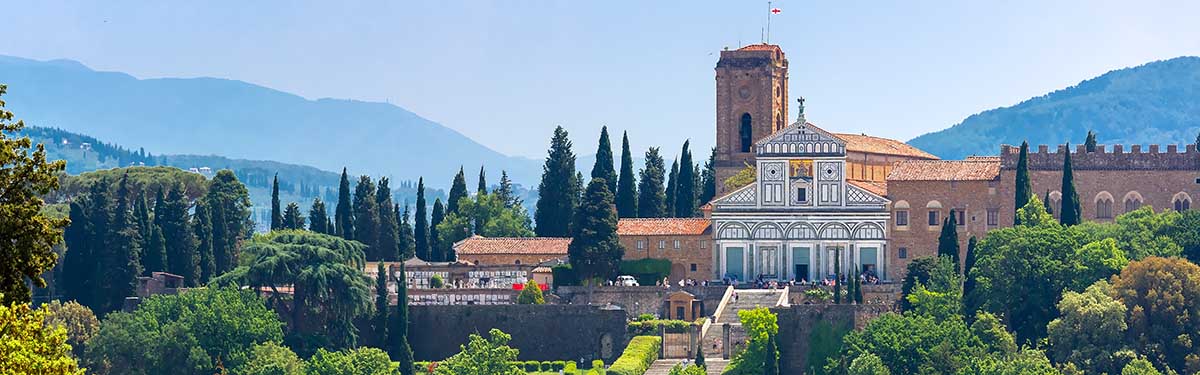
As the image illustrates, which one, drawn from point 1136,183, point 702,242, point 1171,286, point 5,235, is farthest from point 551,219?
point 5,235

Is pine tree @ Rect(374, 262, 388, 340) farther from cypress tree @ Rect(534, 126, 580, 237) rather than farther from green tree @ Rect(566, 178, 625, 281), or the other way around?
cypress tree @ Rect(534, 126, 580, 237)

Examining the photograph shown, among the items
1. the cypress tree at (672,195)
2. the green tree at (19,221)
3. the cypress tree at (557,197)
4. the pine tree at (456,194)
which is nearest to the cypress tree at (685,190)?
the cypress tree at (672,195)

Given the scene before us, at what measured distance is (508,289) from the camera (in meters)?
74.1

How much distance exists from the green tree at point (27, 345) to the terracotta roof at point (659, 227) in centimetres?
5047

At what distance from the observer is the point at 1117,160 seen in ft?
250

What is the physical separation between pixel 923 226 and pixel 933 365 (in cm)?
1445

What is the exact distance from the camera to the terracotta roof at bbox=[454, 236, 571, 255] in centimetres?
7744

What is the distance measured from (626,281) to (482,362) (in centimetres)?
1141

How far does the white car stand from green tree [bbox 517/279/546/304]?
9.78 feet

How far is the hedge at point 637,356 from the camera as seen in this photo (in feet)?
213

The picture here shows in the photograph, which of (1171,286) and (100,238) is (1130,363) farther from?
(100,238)

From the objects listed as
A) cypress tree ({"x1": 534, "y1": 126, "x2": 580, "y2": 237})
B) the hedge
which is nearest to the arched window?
cypress tree ({"x1": 534, "y1": 126, "x2": 580, "y2": 237})

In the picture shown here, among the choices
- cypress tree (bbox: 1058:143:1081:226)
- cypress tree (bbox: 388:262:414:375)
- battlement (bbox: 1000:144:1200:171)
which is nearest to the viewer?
cypress tree (bbox: 388:262:414:375)

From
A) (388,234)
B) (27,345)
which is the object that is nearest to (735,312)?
(388,234)
